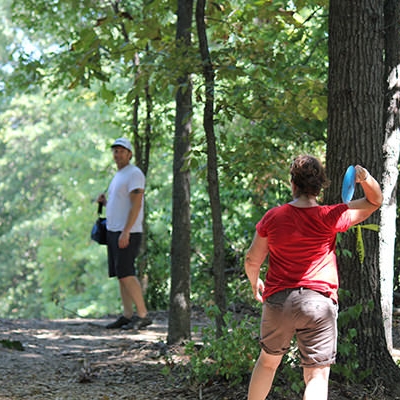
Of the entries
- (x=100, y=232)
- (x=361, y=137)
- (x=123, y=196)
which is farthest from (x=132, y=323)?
(x=361, y=137)

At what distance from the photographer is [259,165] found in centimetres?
612

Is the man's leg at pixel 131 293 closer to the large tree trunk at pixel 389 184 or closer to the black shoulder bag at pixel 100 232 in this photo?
the black shoulder bag at pixel 100 232

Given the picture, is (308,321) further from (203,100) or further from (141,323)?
(141,323)

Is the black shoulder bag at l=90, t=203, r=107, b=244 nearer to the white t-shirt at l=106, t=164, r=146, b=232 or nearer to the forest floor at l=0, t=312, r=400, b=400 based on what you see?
the white t-shirt at l=106, t=164, r=146, b=232

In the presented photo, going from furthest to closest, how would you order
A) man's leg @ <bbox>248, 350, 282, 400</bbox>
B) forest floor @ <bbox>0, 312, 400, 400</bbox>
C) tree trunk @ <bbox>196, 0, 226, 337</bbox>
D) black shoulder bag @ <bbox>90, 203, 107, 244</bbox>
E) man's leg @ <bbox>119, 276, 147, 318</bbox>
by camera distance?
black shoulder bag @ <bbox>90, 203, 107, 244</bbox>
man's leg @ <bbox>119, 276, 147, 318</bbox>
tree trunk @ <bbox>196, 0, 226, 337</bbox>
forest floor @ <bbox>0, 312, 400, 400</bbox>
man's leg @ <bbox>248, 350, 282, 400</bbox>

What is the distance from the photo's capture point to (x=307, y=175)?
11.8ft

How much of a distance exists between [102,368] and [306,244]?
9.12 ft

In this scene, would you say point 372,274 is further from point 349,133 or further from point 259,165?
point 259,165

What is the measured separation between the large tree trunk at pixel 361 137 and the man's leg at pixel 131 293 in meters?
3.05

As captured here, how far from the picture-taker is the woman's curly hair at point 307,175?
3577 millimetres

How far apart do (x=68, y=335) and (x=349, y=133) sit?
4.22 meters

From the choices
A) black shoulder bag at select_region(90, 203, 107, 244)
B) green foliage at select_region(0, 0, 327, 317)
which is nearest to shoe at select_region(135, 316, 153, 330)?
black shoulder bag at select_region(90, 203, 107, 244)

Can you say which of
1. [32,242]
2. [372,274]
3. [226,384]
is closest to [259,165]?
[372,274]

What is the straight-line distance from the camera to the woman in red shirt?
3.52m
